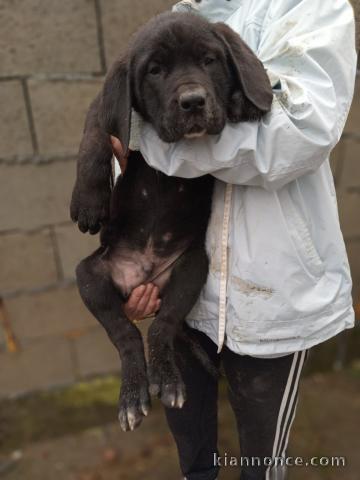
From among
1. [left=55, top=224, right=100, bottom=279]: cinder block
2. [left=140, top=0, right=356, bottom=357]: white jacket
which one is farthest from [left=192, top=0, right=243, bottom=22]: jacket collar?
[left=55, top=224, right=100, bottom=279]: cinder block

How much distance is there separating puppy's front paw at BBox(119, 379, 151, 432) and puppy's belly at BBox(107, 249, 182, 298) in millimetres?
348

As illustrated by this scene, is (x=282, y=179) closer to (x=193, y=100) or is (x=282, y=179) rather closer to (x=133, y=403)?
(x=193, y=100)

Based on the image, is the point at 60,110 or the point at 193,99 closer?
the point at 193,99

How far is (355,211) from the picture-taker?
3.02m

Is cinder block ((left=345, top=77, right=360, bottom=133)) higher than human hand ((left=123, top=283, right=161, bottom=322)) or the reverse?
higher

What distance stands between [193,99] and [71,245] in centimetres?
A: 156

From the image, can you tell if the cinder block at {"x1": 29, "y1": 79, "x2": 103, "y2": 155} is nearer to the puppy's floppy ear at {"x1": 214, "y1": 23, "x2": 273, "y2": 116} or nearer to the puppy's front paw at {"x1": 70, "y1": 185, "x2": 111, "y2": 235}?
the puppy's front paw at {"x1": 70, "y1": 185, "x2": 111, "y2": 235}

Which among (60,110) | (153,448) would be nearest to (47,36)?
(60,110)

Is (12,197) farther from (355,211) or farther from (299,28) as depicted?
(355,211)

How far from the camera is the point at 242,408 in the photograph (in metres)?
1.82

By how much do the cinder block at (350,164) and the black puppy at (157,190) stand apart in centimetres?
142

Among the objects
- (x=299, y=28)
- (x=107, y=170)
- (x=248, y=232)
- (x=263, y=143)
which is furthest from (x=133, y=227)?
(x=299, y=28)

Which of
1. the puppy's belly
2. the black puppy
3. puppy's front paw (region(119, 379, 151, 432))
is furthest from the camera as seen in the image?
the puppy's belly

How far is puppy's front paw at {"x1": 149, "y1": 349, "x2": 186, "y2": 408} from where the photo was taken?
5.32 feet
